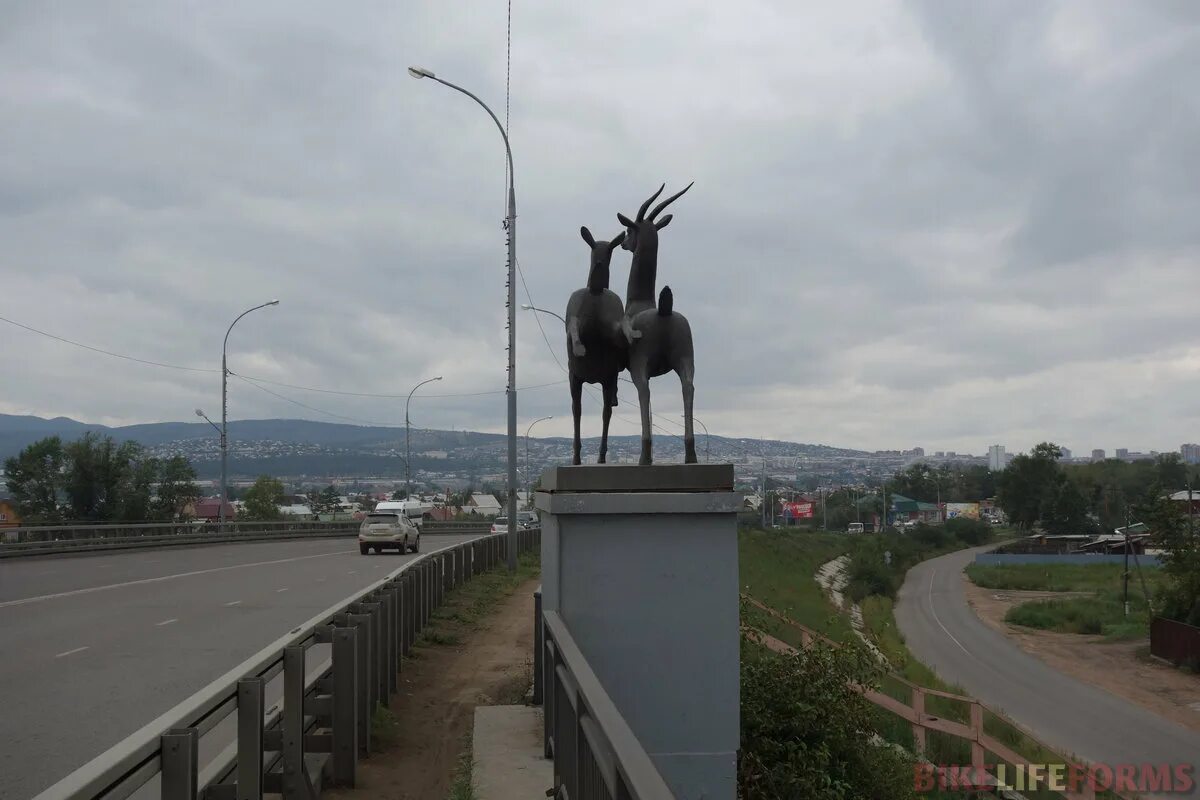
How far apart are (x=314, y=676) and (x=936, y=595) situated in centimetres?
8654

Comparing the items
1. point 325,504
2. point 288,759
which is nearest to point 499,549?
point 288,759

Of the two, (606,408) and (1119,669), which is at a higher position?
(606,408)

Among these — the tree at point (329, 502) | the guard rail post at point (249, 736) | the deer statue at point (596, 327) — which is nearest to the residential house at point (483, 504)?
the tree at point (329, 502)

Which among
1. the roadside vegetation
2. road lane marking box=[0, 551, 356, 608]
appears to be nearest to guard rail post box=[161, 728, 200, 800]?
road lane marking box=[0, 551, 356, 608]

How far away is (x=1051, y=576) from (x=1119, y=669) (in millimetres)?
48182

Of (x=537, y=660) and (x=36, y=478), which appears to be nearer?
(x=537, y=660)

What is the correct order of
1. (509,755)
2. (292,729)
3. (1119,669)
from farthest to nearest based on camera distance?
(1119,669) → (509,755) → (292,729)

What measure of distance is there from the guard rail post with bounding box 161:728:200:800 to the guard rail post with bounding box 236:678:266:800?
3.59ft

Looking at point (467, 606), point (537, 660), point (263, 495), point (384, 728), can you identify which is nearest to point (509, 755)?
point (384, 728)

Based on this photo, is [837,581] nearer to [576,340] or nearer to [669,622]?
[576,340]

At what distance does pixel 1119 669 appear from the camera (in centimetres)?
5247

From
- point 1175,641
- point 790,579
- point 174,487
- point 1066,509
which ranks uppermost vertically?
point 174,487

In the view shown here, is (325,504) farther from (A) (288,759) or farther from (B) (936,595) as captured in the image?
(A) (288,759)

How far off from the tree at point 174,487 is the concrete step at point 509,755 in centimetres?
5783
